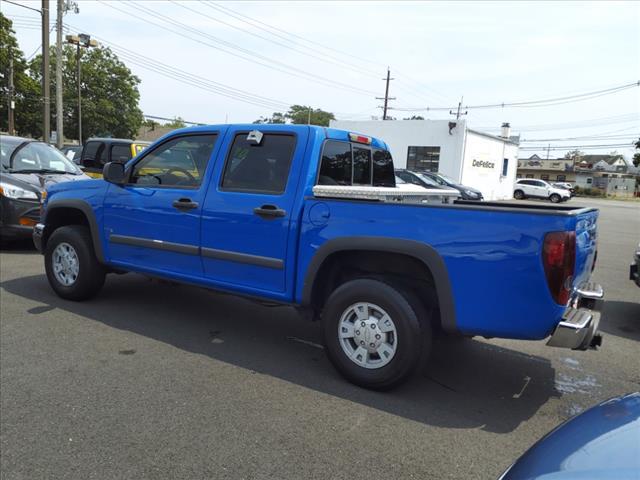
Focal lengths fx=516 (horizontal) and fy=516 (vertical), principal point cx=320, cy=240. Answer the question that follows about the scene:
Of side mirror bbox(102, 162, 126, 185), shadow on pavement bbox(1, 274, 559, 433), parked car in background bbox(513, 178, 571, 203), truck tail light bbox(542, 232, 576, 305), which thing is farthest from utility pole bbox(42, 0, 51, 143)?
parked car in background bbox(513, 178, 571, 203)

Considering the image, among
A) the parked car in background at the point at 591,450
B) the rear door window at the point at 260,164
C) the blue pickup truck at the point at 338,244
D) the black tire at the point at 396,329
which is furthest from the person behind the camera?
the rear door window at the point at 260,164

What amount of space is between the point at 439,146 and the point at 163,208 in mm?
25036

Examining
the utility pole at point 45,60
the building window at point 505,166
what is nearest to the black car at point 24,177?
the utility pole at point 45,60

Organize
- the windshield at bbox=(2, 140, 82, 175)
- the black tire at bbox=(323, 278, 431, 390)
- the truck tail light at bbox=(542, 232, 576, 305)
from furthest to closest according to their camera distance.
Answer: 1. the windshield at bbox=(2, 140, 82, 175)
2. the black tire at bbox=(323, 278, 431, 390)
3. the truck tail light at bbox=(542, 232, 576, 305)

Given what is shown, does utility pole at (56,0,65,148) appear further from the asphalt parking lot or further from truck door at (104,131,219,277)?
truck door at (104,131,219,277)

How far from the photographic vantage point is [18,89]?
147ft

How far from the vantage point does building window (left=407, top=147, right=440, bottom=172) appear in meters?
28.3

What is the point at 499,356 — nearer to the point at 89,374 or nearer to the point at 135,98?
the point at 89,374

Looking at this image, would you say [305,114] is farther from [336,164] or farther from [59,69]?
[336,164]

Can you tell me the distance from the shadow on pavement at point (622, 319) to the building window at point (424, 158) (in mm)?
22075

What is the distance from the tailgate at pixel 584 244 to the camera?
10.8 feet

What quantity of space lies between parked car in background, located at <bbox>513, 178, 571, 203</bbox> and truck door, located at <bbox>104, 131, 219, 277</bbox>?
123ft

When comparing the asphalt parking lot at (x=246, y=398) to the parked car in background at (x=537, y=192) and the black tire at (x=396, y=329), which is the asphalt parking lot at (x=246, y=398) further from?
the parked car in background at (x=537, y=192)

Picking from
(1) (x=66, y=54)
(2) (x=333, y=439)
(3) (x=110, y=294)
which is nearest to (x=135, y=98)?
(1) (x=66, y=54)
